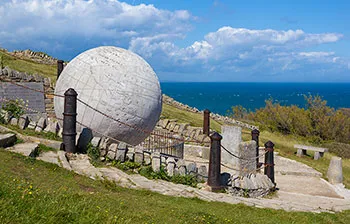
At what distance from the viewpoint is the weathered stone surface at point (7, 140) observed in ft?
31.2

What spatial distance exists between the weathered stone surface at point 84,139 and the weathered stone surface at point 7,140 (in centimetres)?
172

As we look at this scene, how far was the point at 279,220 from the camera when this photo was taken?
798 cm

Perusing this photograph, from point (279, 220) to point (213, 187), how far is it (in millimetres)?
2410

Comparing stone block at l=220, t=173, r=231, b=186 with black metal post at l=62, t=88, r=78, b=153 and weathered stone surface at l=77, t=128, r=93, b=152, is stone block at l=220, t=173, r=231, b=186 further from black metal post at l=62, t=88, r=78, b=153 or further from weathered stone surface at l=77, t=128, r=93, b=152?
black metal post at l=62, t=88, r=78, b=153

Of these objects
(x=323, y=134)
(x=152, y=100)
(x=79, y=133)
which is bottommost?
(x=323, y=134)

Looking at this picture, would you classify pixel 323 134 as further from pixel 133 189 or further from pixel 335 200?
pixel 133 189

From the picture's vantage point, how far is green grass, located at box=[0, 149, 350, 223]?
15.3 ft

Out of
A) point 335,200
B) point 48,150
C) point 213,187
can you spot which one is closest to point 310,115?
Answer: point 335,200

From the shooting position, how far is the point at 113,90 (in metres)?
10.9

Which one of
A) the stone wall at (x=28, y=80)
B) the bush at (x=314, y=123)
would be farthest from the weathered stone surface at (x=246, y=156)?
the bush at (x=314, y=123)

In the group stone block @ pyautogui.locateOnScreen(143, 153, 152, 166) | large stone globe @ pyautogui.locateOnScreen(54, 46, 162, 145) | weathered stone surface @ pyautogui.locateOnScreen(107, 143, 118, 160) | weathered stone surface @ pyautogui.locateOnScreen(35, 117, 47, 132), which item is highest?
large stone globe @ pyautogui.locateOnScreen(54, 46, 162, 145)

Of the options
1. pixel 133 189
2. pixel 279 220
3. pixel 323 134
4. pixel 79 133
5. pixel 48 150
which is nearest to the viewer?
pixel 279 220

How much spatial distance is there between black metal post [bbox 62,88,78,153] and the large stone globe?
0.66 metres

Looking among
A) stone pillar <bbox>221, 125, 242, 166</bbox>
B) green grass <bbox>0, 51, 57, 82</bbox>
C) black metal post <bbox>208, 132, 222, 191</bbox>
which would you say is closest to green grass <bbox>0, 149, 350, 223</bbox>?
black metal post <bbox>208, 132, 222, 191</bbox>
